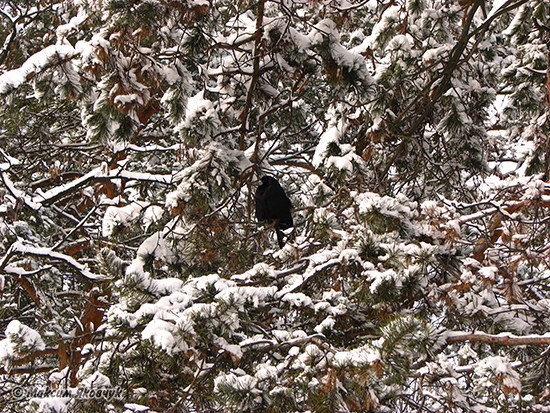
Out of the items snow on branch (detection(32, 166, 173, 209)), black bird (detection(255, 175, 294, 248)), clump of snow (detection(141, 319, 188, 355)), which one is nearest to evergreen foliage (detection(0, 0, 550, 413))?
clump of snow (detection(141, 319, 188, 355))

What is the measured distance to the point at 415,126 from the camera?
3494 mm

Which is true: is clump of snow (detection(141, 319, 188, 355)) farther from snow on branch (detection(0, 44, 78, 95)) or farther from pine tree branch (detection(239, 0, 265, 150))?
pine tree branch (detection(239, 0, 265, 150))

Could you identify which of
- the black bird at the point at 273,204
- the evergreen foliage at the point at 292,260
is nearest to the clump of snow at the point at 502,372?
the evergreen foliage at the point at 292,260

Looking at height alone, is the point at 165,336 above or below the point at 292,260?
below

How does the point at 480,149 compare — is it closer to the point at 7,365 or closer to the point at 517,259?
the point at 517,259

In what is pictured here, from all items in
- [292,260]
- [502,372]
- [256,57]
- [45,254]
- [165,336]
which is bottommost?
[502,372]

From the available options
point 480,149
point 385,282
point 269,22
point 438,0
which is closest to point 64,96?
point 269,22

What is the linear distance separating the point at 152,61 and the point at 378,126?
5.28ft

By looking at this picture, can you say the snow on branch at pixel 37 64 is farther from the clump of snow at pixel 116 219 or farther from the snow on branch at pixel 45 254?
the snow on branch at pixel 45 254

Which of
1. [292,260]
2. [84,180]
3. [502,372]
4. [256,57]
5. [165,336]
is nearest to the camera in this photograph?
[165,336]

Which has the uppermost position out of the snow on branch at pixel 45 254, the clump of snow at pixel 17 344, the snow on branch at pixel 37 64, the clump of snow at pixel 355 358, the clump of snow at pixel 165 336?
the snow on branch at pixel 37 64

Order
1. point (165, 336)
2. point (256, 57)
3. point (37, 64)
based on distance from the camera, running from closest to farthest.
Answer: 1. point (165, 336)
2. point (37, 64)
3. point (256, 57)

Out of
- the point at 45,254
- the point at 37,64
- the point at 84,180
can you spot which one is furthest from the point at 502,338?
the point at 84,180

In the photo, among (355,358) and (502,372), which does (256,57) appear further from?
(502,372)
